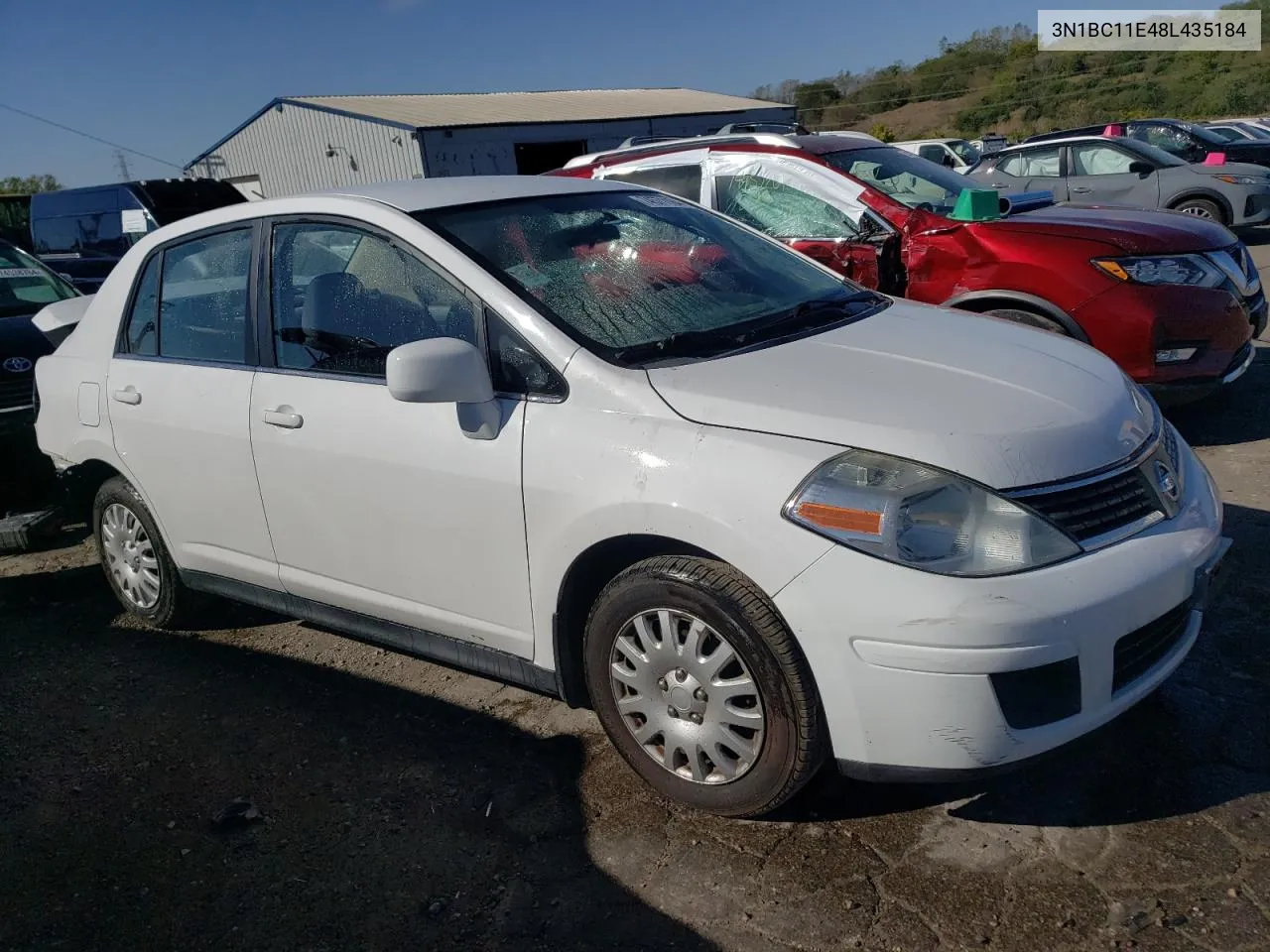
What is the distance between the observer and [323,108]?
25.9 m

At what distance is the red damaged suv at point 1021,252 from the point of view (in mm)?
4957

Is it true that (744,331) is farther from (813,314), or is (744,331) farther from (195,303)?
(195,303)

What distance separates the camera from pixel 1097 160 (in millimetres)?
12820

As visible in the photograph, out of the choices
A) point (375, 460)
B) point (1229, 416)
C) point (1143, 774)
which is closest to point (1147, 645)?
point (1143, 774)

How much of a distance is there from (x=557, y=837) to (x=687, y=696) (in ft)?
1.83

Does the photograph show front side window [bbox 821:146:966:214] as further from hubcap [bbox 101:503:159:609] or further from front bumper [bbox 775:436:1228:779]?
hubcap [bbox 101:503:159:609]

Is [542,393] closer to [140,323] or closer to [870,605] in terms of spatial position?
[870,605]

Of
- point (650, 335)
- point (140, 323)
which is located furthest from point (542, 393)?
point (140, 323)

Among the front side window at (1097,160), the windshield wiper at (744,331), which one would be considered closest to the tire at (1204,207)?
the front side window at (1097,160)

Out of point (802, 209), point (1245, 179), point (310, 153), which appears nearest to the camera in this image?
point (802, 209)

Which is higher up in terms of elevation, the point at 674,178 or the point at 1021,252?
the point at 674,178

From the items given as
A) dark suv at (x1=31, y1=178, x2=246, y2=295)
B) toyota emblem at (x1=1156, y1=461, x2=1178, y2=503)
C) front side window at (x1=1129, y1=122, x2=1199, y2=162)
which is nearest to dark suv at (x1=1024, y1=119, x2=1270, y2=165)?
front side window at (x1=1129, y1=122, x2=1199, y2=162)

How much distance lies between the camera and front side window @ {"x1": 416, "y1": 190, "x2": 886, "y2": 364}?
115 inches

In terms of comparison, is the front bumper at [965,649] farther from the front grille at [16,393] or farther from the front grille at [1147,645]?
the front grille at [16,393]
